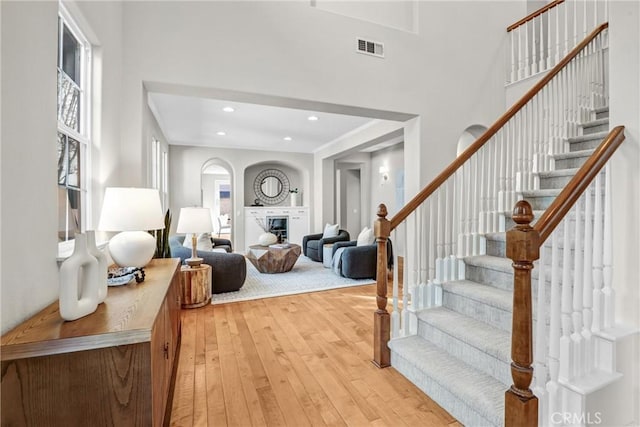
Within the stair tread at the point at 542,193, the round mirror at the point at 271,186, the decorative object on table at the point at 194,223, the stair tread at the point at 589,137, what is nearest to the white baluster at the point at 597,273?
the stair tread at the point at 542,193

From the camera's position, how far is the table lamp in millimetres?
2037

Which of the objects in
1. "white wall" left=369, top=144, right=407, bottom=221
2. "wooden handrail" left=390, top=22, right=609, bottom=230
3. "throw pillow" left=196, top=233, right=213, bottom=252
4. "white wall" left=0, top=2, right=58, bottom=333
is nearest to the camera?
"white wall" left=0, top=2, right=58, bottom=333

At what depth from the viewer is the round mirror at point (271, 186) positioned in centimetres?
888

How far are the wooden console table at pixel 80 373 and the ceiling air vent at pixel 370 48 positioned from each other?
3431 millimetres

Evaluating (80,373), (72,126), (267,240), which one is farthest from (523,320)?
(267,240)

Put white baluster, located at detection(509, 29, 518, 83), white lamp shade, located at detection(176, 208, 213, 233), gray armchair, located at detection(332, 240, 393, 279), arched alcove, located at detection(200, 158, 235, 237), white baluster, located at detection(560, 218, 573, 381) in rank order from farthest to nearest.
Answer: arched alcove, located at detection(200, 158, 235, 237)
gray armchair, located at detection(332, 240, 393, 279)
white baluster, located at detection(509, 29, 518, 83)
white lamp shade, located at detection(176, 208, 213, 233)
white baluster, located at detection(560, 218, 573, 381)

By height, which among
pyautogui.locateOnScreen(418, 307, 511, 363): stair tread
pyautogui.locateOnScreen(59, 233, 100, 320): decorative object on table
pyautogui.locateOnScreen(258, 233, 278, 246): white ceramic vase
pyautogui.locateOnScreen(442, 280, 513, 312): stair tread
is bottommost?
pyautogui.locateOnScreen(418, 307, 511, 363): stair tread

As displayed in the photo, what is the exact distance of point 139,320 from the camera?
131cm

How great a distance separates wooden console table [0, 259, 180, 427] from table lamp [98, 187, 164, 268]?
32.4 inches

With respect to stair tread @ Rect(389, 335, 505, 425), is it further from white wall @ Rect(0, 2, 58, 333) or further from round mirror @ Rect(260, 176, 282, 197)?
round mirror @ Rect(260, 176, 282, 197)

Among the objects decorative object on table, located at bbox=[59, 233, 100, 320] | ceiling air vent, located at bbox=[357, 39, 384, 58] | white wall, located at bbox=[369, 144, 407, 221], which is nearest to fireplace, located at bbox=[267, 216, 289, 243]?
white wall, located at bbox=[369, 144, 407, 221]

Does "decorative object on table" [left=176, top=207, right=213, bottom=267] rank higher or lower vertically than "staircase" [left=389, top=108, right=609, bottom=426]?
higher

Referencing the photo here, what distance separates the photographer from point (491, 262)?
2.46 meters

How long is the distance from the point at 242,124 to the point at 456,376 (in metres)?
5.30
